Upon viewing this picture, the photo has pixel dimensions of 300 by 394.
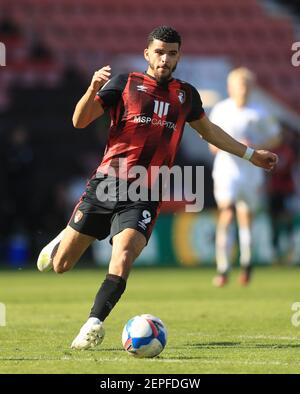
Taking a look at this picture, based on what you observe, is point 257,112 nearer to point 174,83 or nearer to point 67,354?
point 174,83

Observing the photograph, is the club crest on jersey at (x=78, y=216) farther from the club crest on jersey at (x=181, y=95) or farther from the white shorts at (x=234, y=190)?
the white shorts at (x=234, y=190)

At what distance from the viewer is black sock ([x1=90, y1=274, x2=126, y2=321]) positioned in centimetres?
639

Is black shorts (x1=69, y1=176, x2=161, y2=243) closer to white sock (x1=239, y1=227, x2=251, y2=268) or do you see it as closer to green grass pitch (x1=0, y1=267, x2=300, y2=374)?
green grass pitch (x1=0, y1=267, x2=300, y2=374)

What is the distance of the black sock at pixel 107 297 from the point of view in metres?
6.39

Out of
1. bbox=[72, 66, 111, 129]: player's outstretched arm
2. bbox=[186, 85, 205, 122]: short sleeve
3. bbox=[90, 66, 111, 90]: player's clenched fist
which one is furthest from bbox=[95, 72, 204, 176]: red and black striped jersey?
bbox=[90, 66, 111, 90]: player's clenched fist

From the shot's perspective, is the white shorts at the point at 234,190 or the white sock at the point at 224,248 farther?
the white shorts at the point at 234,190

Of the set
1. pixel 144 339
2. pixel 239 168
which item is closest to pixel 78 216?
pixel 144 339

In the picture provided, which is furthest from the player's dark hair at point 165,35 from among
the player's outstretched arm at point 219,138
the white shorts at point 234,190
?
the white shorts at point 234,190

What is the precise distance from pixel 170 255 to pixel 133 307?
23.4 feet

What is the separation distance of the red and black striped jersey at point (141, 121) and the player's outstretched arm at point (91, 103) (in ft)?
0.86

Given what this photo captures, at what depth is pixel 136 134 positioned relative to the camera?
23.0ft

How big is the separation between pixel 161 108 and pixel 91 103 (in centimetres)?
63

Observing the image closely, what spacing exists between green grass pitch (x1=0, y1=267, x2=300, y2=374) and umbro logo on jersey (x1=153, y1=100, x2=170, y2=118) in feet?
5.23
